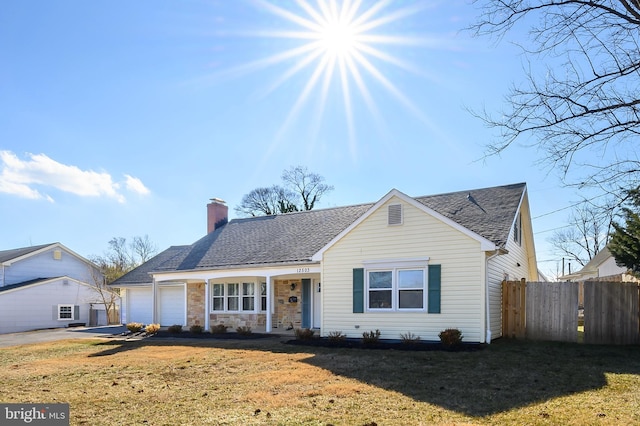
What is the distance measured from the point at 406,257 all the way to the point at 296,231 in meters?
7.41

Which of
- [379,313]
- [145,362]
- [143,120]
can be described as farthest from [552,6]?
[143,120]

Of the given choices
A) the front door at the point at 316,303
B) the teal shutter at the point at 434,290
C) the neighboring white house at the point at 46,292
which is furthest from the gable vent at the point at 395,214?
the neighboring white house at the point at 46,292

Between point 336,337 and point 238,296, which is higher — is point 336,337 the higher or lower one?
the lower one

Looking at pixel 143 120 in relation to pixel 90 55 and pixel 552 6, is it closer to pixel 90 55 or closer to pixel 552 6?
pixel 90 55

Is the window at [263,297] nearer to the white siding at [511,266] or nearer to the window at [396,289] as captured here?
the window at [396,289]

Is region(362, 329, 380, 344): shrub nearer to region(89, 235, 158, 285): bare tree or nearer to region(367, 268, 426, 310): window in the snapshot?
region(367, 268, 426, 310): window

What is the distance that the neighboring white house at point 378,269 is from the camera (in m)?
13.4

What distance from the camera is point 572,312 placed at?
13391 mm

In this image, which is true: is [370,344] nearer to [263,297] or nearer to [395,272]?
[395,272]

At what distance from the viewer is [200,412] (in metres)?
6.71

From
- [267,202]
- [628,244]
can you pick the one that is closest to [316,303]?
[628,244]

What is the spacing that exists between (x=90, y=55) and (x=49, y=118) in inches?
126

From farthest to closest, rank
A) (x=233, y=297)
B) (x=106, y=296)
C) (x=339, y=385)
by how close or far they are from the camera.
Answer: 1. (x=106, y=296)
2. (x=233, y=297)
3. (x=339, y=385)

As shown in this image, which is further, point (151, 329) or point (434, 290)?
point (151, 329)
